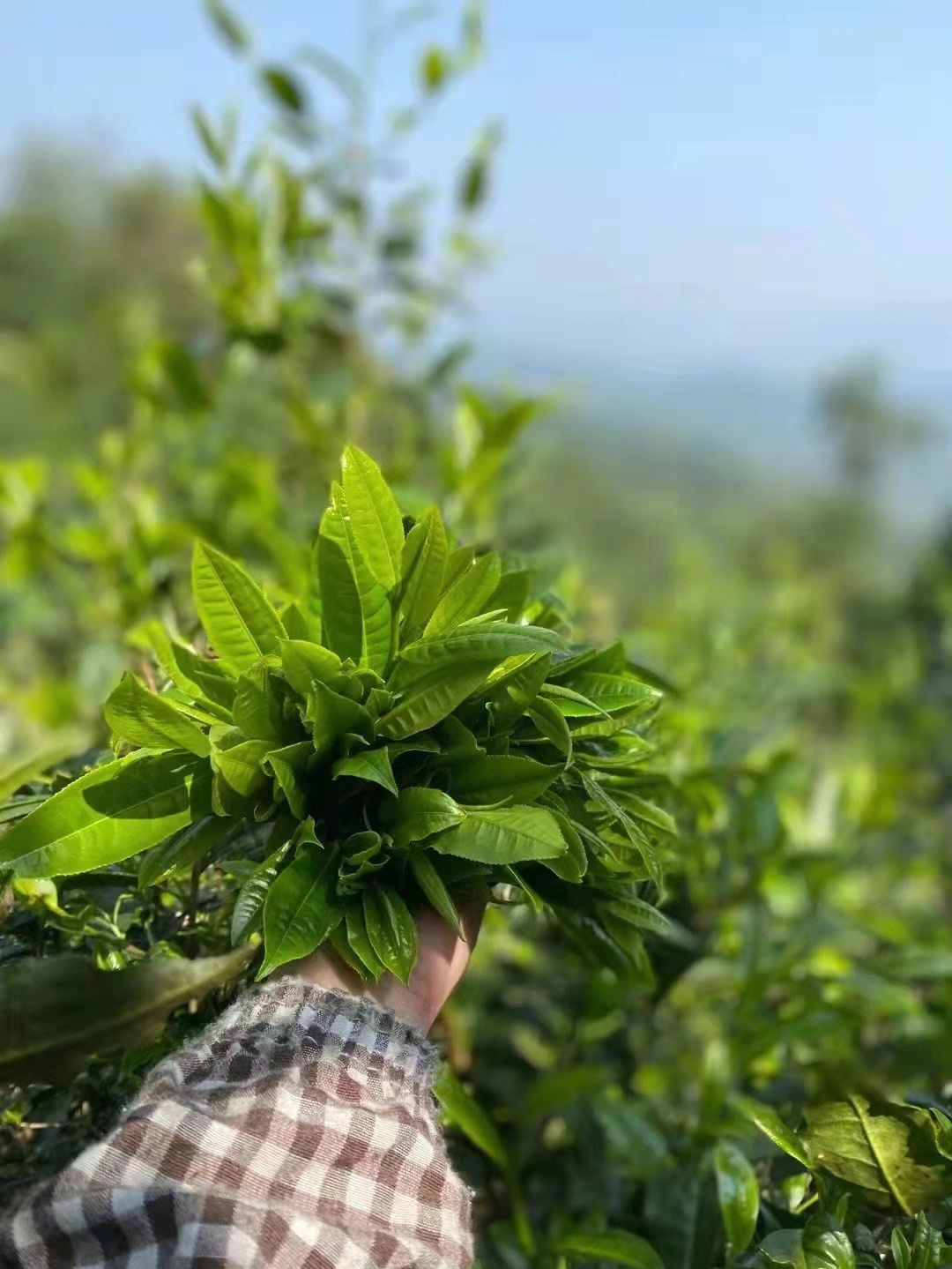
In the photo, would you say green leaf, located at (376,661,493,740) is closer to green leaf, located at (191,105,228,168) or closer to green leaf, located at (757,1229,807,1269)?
green leaf, located at (757,1229,807,1269)

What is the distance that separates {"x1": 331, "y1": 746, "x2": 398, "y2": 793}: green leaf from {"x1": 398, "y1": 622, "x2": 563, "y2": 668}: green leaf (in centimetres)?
4

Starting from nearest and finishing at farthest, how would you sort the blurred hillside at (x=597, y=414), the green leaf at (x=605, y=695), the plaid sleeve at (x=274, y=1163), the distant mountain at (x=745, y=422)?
the plaid sleeve at (x=274, y=1163), the green leaf at (x=605, y=695), the blurred hillside at (x=597, y=414), the distant mountain at (x=745, y=422)

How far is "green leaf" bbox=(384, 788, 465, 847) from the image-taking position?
0.45 m

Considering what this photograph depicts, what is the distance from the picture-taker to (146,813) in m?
0.47

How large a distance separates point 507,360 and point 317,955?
81.1 inches

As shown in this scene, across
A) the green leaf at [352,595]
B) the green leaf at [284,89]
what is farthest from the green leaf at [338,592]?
the green leaf at [284,89]

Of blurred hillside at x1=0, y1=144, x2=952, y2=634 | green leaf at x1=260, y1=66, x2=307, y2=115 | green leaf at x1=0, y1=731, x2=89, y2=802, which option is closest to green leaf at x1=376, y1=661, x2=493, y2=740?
green leaf at x1=0, y1=731, x2=89, y2=802

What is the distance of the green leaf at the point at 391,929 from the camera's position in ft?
1.47

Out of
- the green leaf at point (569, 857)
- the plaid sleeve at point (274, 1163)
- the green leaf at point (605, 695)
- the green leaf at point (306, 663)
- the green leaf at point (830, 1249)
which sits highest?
the green leaf at point (306, 663)

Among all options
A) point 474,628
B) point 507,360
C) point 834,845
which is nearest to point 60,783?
point 474,628

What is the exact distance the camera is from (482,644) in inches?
17.4

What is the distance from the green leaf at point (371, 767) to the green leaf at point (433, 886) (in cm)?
3

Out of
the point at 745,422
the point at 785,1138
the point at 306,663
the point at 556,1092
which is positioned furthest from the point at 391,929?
the point at 745,422

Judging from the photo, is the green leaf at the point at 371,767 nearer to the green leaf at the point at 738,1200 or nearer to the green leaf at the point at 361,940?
the green leaf at the point at 361,940
